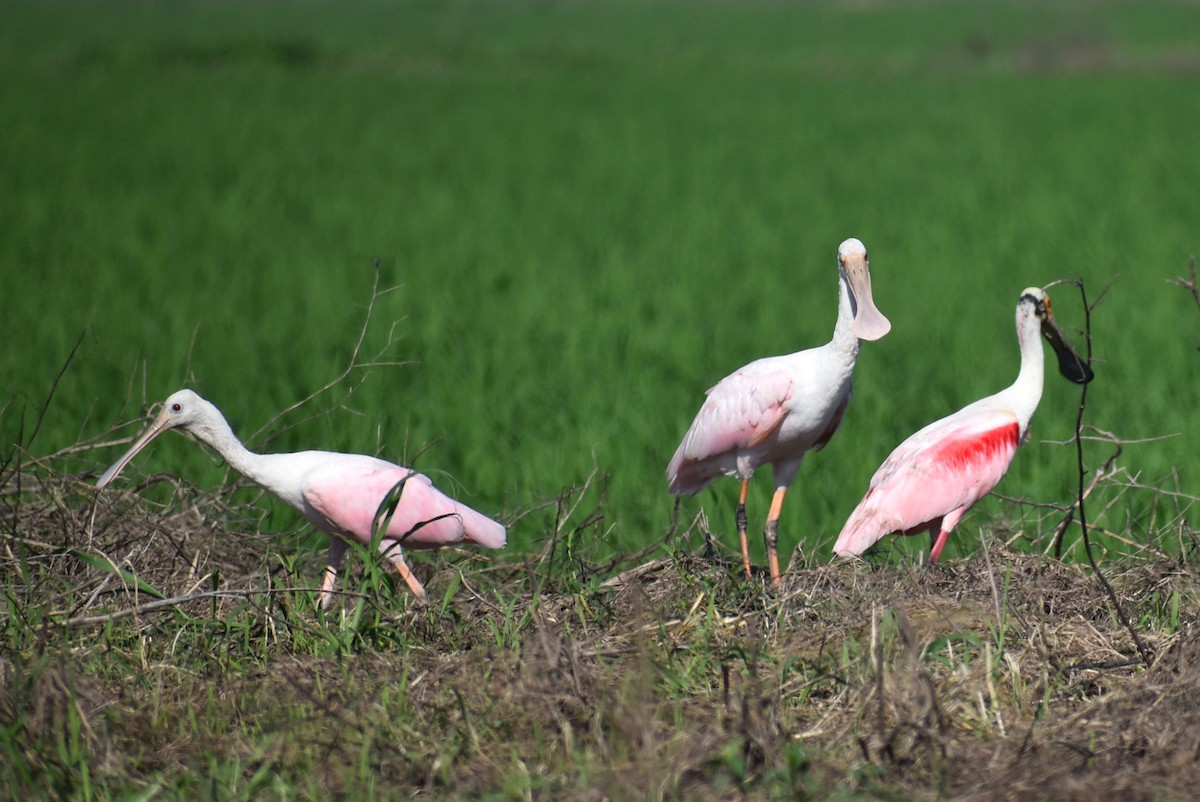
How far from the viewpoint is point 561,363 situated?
9.77 meters

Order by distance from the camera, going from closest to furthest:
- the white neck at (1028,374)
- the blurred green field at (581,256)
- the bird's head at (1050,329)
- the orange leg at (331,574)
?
1. the orange leg at (331,574)
2. the bird's head at (1050,329)
3. the white neck at (1028,374)
4. the blurred green field at (581,256)

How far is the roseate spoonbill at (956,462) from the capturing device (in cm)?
483

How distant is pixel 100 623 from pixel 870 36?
50.9 metres

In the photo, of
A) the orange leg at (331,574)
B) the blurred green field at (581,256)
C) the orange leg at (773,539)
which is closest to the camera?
the orange leg at (331,574)

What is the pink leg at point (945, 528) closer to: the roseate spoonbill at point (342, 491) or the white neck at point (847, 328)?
the white neck at point (847, 328)

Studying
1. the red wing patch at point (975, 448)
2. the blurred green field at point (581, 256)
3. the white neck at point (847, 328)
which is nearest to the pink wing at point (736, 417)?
the white neck at point (847, 328)

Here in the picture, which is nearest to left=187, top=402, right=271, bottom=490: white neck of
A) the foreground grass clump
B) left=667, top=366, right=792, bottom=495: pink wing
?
the foreground grass clump

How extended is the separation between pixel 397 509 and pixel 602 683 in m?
1.23

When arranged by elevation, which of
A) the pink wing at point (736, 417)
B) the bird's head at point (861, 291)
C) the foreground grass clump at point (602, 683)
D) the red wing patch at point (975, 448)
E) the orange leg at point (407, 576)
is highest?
the bird's head at point (861, 291)

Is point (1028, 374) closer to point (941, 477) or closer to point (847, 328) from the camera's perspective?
point (941, 477)

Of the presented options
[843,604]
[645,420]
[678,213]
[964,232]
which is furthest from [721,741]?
[678,213]

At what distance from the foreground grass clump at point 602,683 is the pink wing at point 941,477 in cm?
25

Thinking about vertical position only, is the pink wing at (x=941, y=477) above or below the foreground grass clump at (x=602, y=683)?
above

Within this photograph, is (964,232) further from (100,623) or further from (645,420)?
(100,623)
